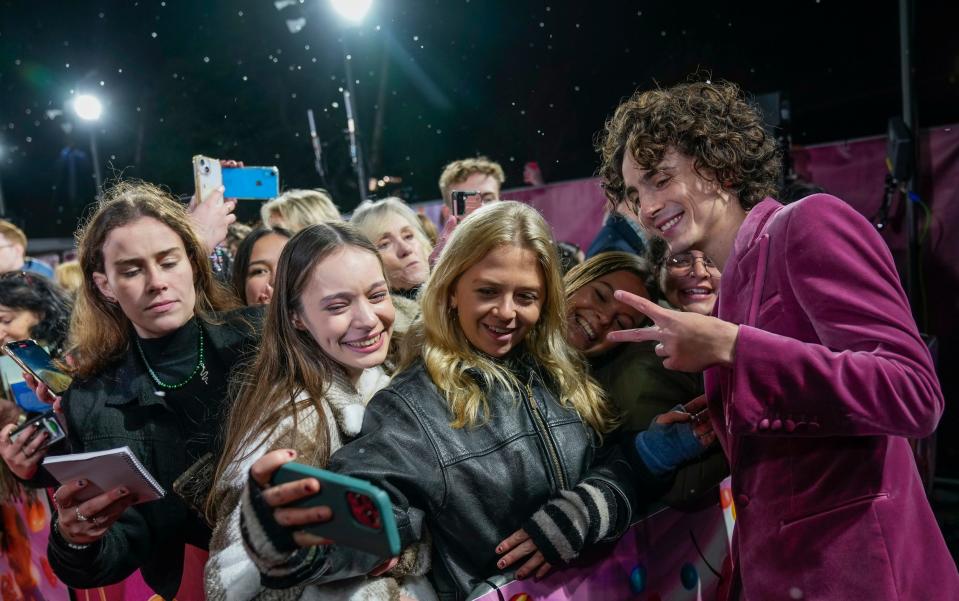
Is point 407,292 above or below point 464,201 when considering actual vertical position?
below

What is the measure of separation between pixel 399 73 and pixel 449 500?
7.97 metres

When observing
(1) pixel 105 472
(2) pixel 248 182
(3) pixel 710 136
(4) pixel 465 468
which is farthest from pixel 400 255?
(3) pixel 710 136

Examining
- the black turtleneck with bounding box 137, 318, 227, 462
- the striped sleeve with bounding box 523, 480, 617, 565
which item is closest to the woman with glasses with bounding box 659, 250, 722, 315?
the striped sleeve with bounding box 523, 480, 617, 565

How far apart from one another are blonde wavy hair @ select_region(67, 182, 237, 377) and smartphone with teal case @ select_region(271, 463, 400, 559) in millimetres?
1426

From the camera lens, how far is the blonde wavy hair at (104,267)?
7.48 ft

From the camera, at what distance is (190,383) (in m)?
2.29

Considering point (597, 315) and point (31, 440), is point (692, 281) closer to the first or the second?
point (597, 315)

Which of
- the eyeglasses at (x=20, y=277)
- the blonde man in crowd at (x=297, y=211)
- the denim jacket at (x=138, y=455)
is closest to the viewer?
the denim jacket at (x=138, y=455)

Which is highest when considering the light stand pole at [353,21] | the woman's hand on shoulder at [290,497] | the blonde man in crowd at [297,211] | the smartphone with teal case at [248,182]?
the light stand pole at [353,21]

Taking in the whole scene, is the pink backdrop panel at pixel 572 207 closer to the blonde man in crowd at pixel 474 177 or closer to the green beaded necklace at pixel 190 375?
the blonde man in crowd at pixel 474 177

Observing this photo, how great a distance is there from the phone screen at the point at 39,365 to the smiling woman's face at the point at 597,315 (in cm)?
180

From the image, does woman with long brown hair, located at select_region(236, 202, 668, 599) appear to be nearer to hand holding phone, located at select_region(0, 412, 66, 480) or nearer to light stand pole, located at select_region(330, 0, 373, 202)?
hand holding phone, located at select_region(0, 412, 66, 480)

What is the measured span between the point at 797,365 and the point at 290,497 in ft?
3.07

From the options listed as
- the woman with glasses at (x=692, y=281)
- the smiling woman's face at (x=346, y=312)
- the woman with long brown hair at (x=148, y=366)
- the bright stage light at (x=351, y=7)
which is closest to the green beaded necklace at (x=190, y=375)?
the woman with long brown hair at (x=148, y=366)
